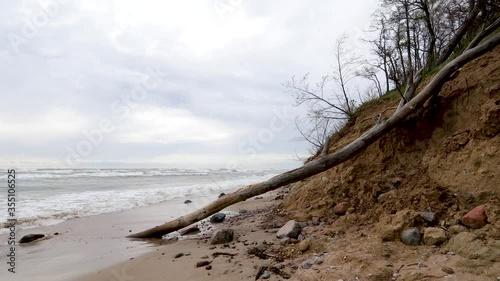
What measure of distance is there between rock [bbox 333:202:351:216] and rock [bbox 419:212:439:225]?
1.42m

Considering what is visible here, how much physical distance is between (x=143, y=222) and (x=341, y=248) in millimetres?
5915

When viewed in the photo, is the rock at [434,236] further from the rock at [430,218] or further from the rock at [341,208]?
the rock at [341,208]

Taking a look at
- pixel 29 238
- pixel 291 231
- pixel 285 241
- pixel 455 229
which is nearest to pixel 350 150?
pixel 291 231

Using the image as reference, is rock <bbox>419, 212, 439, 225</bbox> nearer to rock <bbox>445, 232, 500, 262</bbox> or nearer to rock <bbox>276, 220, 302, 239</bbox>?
rock <bbox>445, 232, 500, 262</bbox>

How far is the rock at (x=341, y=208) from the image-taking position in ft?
17.5

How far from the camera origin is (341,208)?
→ 5.37 metres

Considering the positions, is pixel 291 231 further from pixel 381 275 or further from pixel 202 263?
pixel 381 275

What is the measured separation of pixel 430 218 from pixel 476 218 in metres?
0.49

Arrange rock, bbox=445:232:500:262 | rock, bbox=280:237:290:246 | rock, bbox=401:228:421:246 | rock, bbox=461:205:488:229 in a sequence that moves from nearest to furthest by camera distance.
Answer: rock, bbox=445:232:500:262 < rock, bbox=461:205:488:229 < rock, bbox=401:228:421:246 < rock, bbox=280:237:290:246

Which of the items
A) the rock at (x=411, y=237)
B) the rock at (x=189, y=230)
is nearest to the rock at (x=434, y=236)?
the rock at (x=411, y=237)

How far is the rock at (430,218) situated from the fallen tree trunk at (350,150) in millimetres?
1822

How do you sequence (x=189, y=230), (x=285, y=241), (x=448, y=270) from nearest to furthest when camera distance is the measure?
(x=448, y=270) < (x=285, y=241) < (x=189, y=230)

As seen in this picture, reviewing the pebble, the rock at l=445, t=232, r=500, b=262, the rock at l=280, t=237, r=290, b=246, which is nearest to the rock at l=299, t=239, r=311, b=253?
the pebble

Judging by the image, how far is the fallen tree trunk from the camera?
5.23 metres
